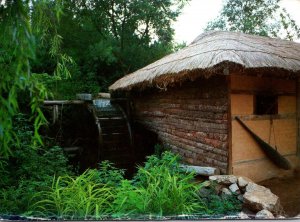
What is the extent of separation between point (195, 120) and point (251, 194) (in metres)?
1.54

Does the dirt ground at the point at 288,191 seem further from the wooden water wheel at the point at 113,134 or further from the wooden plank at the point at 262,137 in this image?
the wooden water wheel at the point at 113,134

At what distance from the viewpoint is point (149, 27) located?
318cm

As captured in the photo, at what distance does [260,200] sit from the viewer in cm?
319

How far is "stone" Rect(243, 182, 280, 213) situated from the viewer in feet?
10.2

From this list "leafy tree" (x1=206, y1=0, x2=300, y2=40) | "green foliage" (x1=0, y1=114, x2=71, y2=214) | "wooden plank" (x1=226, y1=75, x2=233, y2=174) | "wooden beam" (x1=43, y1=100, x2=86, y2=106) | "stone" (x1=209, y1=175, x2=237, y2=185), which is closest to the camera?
"green foliage" (x1=0, y1=114, x2=71, y2=214)

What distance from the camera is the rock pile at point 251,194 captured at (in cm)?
310

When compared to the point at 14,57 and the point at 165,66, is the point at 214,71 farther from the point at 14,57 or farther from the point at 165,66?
the point at 14,57

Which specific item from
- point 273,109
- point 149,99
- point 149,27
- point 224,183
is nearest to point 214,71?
point 149,27

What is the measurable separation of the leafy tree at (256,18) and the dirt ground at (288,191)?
73.3 inches

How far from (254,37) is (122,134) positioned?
3.04 meters

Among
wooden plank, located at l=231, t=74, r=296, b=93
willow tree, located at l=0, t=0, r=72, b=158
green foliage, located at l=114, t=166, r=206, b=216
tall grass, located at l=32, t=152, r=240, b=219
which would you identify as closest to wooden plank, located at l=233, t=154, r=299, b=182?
wooden plank, located at l=231, t=74, r=296, b=93

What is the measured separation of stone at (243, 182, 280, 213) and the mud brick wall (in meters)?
0.70

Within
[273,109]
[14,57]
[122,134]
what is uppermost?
[14,57]

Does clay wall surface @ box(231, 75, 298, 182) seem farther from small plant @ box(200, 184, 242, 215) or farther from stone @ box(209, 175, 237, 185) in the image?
small plant @ box(200, 184, 242, 215)
